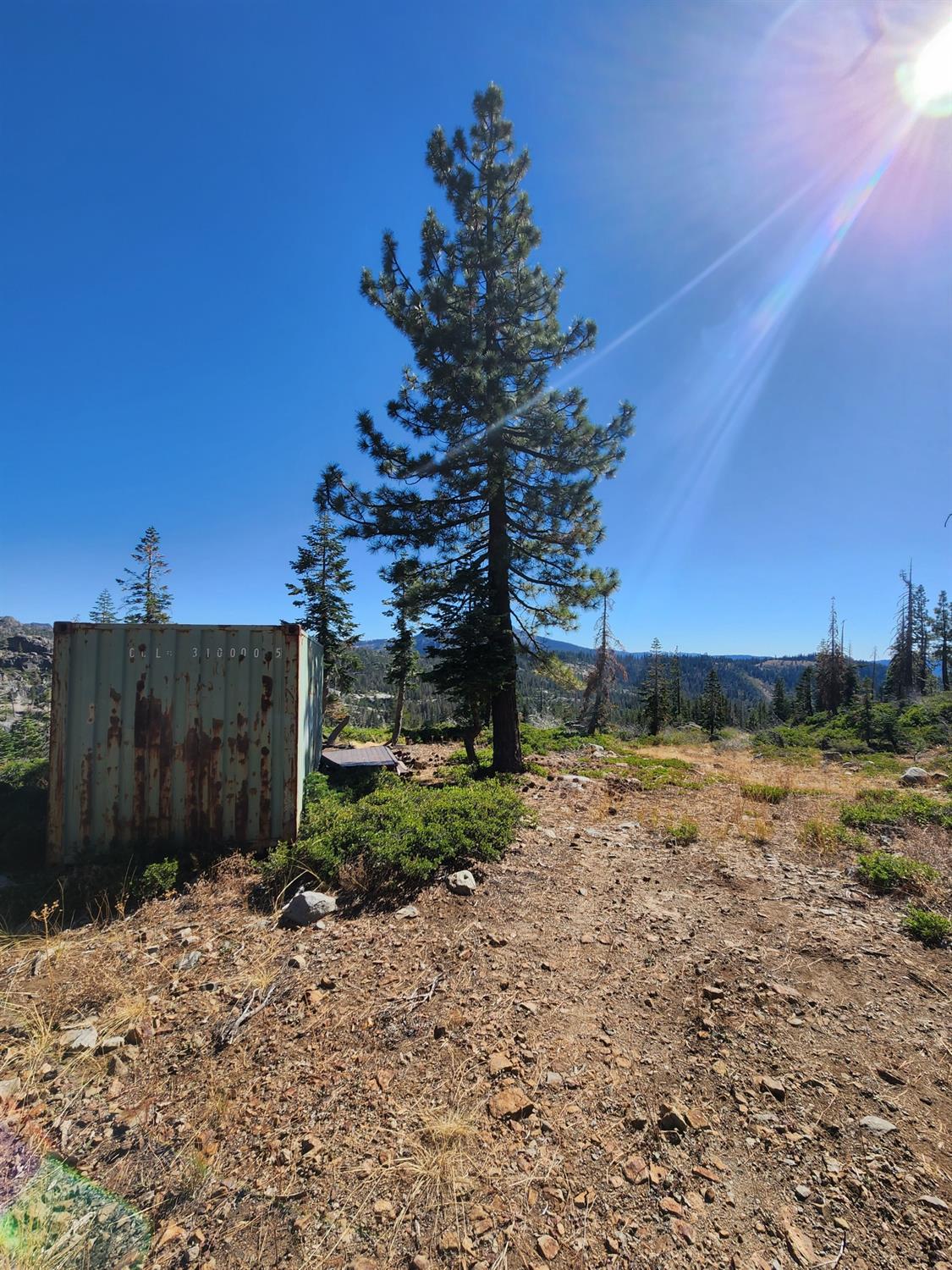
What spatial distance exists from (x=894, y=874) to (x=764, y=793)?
13.8 ft

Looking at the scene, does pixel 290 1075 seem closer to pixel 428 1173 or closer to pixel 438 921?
pixel 428 1173

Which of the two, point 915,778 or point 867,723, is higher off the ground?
point 867,723

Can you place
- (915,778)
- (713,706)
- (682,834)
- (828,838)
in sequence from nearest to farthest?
(828,838) < (682,834) < (915,778) < (713,706)

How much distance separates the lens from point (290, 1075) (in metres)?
2.92

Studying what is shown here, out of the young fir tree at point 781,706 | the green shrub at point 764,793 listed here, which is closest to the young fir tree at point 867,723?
the green shrub at point 764,793

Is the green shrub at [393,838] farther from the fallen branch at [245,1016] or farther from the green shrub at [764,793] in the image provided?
the green shrub at [764,793]

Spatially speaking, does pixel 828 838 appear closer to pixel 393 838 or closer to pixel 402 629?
pixel 393 838

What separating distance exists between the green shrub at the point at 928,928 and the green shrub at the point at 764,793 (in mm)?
4906

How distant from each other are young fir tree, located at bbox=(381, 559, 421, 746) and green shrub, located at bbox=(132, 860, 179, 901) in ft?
19.9

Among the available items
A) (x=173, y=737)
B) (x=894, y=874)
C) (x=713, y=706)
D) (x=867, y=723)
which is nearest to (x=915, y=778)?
(x=894, y=874)

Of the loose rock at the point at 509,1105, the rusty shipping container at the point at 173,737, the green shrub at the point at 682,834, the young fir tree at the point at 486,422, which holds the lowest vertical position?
the loose rock at the point at 509,1105

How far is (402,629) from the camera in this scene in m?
22.1

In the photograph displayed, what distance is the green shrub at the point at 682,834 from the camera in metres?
6.80

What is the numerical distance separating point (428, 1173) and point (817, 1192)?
5.95 ft
